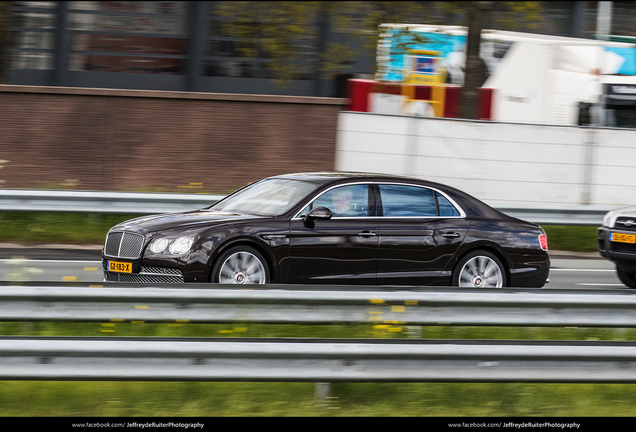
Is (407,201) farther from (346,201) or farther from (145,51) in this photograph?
(145,51)

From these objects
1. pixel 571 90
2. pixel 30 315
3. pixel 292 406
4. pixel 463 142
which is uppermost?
pixel 571 90

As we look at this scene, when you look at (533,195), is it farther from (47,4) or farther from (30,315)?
(47,4)

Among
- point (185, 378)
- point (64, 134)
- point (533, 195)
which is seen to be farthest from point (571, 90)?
point (185, 378)

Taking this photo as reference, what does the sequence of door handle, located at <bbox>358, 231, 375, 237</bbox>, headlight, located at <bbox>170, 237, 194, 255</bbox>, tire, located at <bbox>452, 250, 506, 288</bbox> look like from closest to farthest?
1. headlight, located at <bbox>170, 237, 194, 255</bbox>
2. door handle, located at <bbox>358, 231, 375, 237</bbox>
3. tire, located at <bbox>452, 250, 506, 288</bbox>

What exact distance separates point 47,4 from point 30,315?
22.9m

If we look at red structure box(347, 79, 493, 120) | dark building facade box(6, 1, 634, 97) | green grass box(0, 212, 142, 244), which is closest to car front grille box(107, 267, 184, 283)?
green grass box(0, 212, 142, 244)

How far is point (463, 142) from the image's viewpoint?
16.5 meters

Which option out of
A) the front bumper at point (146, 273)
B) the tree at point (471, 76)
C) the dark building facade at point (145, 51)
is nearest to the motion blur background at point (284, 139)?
the tree at point (471, 76)

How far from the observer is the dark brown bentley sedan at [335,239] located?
841 centimetres

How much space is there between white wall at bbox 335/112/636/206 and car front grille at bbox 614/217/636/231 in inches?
198

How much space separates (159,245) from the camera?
840cm

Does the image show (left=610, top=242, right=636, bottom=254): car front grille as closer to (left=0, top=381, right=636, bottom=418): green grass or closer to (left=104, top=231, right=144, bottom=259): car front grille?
(left=0, top=381, right=636, bottom=418): green grass

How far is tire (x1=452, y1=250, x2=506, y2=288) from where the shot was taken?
9359 millimetres
